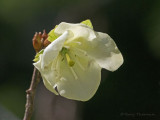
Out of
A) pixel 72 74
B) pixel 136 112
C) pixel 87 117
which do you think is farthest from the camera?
pixel 87 117

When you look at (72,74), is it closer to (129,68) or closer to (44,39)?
(44,39)

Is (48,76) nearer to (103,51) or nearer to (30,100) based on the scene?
(30,100)

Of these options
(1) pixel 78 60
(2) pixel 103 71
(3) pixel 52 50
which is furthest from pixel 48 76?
(2) pixel 103 71

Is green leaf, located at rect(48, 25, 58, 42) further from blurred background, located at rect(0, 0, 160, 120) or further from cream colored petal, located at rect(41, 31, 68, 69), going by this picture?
blurred background, located at rect(0, 0, 160, 120)

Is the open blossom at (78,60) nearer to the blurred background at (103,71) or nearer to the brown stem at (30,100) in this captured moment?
the brown stem at (30,100)

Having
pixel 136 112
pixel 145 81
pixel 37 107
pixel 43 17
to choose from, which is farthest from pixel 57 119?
pixel 43 17

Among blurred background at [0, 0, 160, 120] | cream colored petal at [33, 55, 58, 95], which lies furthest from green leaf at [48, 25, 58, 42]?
blurred background at [0, 0, 160, 120]
